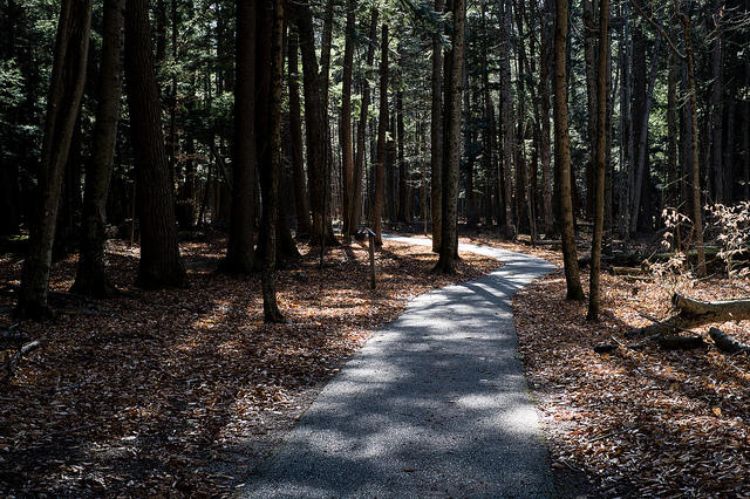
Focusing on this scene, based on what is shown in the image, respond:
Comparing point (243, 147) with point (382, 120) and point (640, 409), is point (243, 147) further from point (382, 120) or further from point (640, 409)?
point (640, 409)

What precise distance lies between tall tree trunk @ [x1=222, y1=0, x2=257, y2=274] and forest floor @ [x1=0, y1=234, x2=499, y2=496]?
1984 millimetres

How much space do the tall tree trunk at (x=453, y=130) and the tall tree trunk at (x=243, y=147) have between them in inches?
218

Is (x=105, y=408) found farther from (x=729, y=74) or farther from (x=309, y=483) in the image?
(x=729, y=74)

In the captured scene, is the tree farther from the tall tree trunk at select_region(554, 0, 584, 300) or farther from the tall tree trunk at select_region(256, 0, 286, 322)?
the tall tree trunk at select_region(554, 0, 584, 300)

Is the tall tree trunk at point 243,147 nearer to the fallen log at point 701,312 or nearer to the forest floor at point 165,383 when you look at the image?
the forest floor at point 165,383

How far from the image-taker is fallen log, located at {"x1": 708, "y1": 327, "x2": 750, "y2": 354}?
7180 millimetres

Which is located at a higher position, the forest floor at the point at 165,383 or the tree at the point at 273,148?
the tree at the point at 273,148

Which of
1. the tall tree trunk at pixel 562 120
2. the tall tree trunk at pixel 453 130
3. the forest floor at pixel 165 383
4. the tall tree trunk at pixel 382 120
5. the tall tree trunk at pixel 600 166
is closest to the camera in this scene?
the forest floor at pixel 165 383

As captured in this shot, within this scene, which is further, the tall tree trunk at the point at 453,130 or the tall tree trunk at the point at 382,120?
the tall tree trunk at the point at 382,120

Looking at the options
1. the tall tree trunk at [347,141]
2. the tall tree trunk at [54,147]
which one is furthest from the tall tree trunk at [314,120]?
the tall tree trunk at [54,147]

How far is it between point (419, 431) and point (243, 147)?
11.9 m

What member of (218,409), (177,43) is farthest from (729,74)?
(218,409)

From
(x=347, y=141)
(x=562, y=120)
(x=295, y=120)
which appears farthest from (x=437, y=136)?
(x=562, y=120)

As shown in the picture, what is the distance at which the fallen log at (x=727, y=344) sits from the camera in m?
7.18
